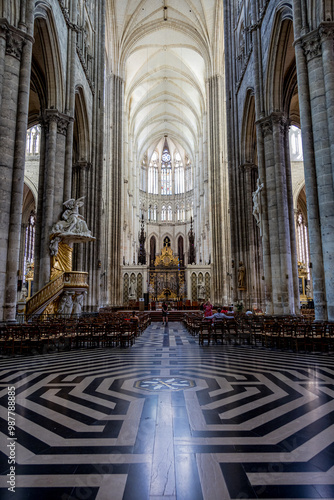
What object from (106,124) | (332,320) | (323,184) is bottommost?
(332,320)

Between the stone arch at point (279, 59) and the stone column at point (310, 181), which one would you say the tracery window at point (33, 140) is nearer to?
the stone arch at point (279, 59)

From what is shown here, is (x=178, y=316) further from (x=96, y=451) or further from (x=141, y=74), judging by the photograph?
(x=141, y=74)

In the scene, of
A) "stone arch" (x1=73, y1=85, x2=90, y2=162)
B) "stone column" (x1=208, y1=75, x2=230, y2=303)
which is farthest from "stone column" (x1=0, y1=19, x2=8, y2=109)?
"stone column" (x1=208, y1=75, x2=230, y2=303)

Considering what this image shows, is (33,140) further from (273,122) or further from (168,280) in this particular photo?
(273,122)

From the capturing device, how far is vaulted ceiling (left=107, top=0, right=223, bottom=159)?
31.2 m

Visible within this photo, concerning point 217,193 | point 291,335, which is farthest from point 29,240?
point 291,335

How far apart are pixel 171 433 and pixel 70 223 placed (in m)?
11.8

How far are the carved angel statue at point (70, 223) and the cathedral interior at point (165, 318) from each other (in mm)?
104

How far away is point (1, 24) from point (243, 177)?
14.6m

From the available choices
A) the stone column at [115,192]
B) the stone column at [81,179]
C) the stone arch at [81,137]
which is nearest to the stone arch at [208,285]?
the stone column at [115,192]

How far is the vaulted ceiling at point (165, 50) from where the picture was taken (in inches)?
1227

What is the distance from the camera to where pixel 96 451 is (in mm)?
2666

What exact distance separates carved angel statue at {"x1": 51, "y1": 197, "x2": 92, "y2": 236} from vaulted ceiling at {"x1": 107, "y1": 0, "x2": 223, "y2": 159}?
23869 millimetres

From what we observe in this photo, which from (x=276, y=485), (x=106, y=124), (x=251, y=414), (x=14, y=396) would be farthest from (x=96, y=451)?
(x=106, y=124)
